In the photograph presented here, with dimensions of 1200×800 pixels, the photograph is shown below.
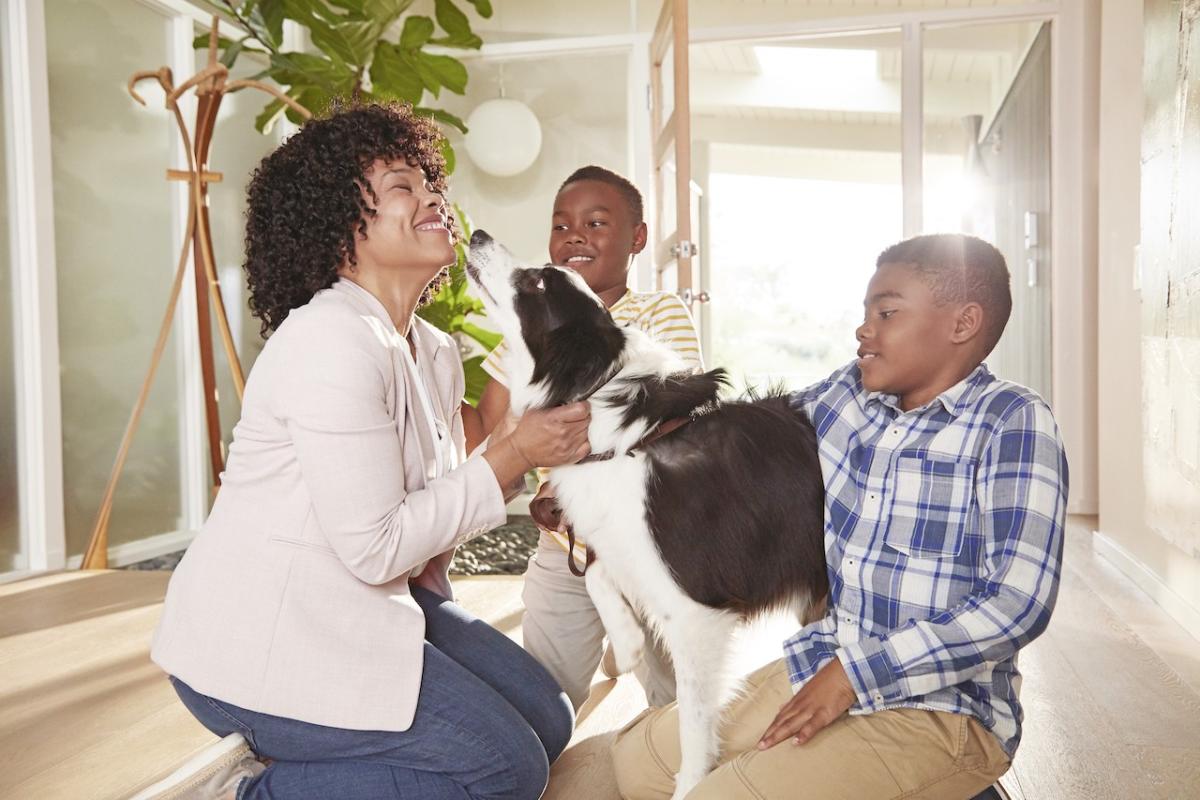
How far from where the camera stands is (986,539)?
1312 mm

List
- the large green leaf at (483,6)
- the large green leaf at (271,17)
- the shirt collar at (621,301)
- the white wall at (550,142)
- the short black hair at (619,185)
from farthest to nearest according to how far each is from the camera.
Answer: the white wall at (550,142) < the large green leaf at (483,6) < the large green leaf at (271,17) < the short black hair at (619,185) < the shirt collar at (621,301)

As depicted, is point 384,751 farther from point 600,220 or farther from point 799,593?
point 600,220

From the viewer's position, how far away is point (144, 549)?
170 inches

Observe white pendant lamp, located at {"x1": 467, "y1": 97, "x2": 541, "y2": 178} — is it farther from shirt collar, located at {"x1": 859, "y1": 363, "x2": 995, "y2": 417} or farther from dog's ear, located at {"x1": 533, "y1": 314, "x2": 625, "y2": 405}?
shirt collar, located at {"x1": 859, "y1": 363, "x2": 995, "y2": 417}

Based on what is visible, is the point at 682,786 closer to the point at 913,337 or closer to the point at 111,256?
the point at 913,337

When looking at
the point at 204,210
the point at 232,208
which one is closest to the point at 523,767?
the point at 204,210

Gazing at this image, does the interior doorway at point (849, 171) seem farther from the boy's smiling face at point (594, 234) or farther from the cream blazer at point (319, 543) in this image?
the cream blazer at point (319, 543)

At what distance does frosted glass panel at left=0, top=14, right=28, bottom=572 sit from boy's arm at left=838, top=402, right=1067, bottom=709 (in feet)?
11.7

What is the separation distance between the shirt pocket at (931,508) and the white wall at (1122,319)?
2184mm

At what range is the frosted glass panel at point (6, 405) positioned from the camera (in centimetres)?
372

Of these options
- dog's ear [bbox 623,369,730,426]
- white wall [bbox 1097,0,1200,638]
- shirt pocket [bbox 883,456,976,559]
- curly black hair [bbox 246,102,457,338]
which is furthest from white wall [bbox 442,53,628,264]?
shirt pocket [bbox 883,456,976,559]

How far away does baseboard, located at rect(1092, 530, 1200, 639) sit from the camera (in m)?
2.81

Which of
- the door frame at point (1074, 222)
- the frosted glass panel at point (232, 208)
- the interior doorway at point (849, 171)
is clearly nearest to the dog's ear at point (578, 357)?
the interior doorway at point (849, 171)

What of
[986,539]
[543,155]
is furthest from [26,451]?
[986,539]
